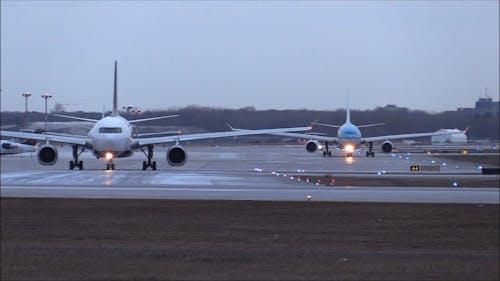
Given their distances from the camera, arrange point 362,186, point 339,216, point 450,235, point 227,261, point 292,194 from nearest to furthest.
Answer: point 227,261 → point 450,235 → point 339,216 → point 292,194 → point 362,186

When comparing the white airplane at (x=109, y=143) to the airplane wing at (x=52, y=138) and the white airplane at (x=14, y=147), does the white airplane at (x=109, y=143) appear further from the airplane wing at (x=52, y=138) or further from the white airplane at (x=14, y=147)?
the white airplane at (x=14, y=147)

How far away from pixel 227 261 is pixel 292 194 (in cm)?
1187

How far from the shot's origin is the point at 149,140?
45781 millimetres

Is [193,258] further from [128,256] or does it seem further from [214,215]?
[214,215]

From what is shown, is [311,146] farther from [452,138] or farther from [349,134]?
A: [452,138]

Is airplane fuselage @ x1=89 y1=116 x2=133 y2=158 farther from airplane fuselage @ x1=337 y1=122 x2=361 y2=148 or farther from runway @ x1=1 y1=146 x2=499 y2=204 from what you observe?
airplane fuselage @ x1=337 y1=122 x2=361 y2=148

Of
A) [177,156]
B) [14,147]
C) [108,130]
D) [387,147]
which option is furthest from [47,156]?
[387,147]

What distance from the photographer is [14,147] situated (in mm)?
68625

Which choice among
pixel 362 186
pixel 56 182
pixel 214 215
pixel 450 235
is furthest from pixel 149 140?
pixel 450 235

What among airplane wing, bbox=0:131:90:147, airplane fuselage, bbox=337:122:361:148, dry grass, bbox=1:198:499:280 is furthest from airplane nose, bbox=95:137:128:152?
airplane fuselage, bbox=337:122:361:148

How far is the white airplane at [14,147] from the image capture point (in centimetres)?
6757

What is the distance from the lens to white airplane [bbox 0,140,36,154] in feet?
222

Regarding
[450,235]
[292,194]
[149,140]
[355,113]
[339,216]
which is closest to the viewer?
[450,235]

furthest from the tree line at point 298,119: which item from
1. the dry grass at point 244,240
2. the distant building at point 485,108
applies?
the dry grass at point 244,240
